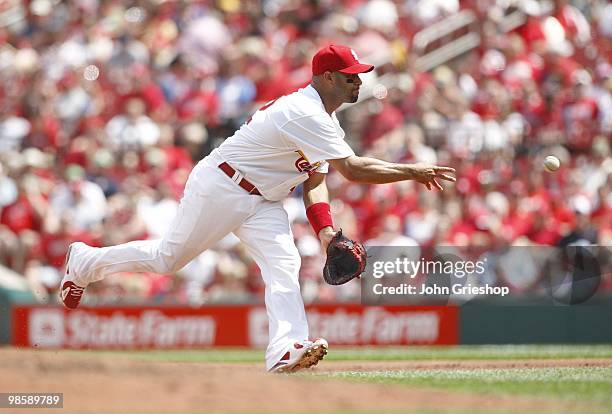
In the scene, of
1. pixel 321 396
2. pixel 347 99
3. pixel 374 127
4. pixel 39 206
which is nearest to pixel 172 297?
pixel 39 206

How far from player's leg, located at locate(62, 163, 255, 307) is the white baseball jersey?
0.50 ft

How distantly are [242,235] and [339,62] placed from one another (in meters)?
1.31

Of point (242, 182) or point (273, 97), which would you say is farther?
point (273, 97)

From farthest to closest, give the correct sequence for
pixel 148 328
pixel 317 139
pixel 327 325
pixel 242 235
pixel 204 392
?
pixel 148 328 → pixel 327 325 → pixel 242 235 → pixel 317 139 → pixel 204 392

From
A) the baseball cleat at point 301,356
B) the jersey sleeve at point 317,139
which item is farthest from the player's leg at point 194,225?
the baseball cleat at point 301,356

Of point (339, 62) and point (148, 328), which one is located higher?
point (339, 62)

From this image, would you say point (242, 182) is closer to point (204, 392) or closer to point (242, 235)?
point (242, 235)

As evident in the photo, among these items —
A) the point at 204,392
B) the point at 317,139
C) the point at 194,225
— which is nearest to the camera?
the point at 204,392

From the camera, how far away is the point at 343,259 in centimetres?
755

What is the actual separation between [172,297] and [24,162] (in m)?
3.06

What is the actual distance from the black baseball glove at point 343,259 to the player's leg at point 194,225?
0.61 meters

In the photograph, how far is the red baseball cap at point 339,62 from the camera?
7359 mm

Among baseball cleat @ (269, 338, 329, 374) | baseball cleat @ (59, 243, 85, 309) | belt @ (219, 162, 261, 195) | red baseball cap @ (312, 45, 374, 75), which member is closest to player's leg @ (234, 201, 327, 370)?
baseball cleat @ (269, 338, 329, 374)

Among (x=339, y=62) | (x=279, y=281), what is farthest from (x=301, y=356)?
(x=339, y=62)
